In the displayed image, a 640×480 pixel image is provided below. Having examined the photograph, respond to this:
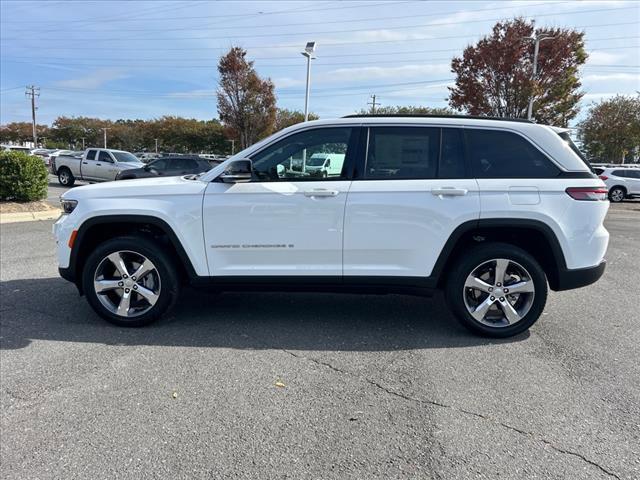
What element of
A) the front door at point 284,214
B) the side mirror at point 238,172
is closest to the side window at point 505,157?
the front door at point 284,214

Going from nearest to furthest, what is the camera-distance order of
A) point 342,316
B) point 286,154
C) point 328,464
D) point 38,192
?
point 328,464 → point 286,154 → point 342,316 → point 38,192

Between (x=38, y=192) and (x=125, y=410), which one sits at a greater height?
(x=38, y=192)

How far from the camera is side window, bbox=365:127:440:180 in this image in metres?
4.11

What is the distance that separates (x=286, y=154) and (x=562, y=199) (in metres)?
2.37

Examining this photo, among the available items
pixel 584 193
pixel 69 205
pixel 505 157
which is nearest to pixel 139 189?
pixel 69 205

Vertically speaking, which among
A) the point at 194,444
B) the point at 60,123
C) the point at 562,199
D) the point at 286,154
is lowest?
the point at 194,444

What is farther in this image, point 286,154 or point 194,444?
point 286,154

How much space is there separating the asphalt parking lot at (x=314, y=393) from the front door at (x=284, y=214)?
66cm

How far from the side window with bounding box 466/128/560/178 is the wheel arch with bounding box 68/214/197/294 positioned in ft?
Answer: 8.77

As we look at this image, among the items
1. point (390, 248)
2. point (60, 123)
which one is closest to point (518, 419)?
point (390, 248)

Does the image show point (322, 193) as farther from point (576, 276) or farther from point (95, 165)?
point (95, 165)

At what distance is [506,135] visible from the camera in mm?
4117

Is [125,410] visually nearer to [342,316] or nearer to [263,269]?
[263,269]

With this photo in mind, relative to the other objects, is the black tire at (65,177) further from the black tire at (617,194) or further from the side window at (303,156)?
the black tire at (617,194)
